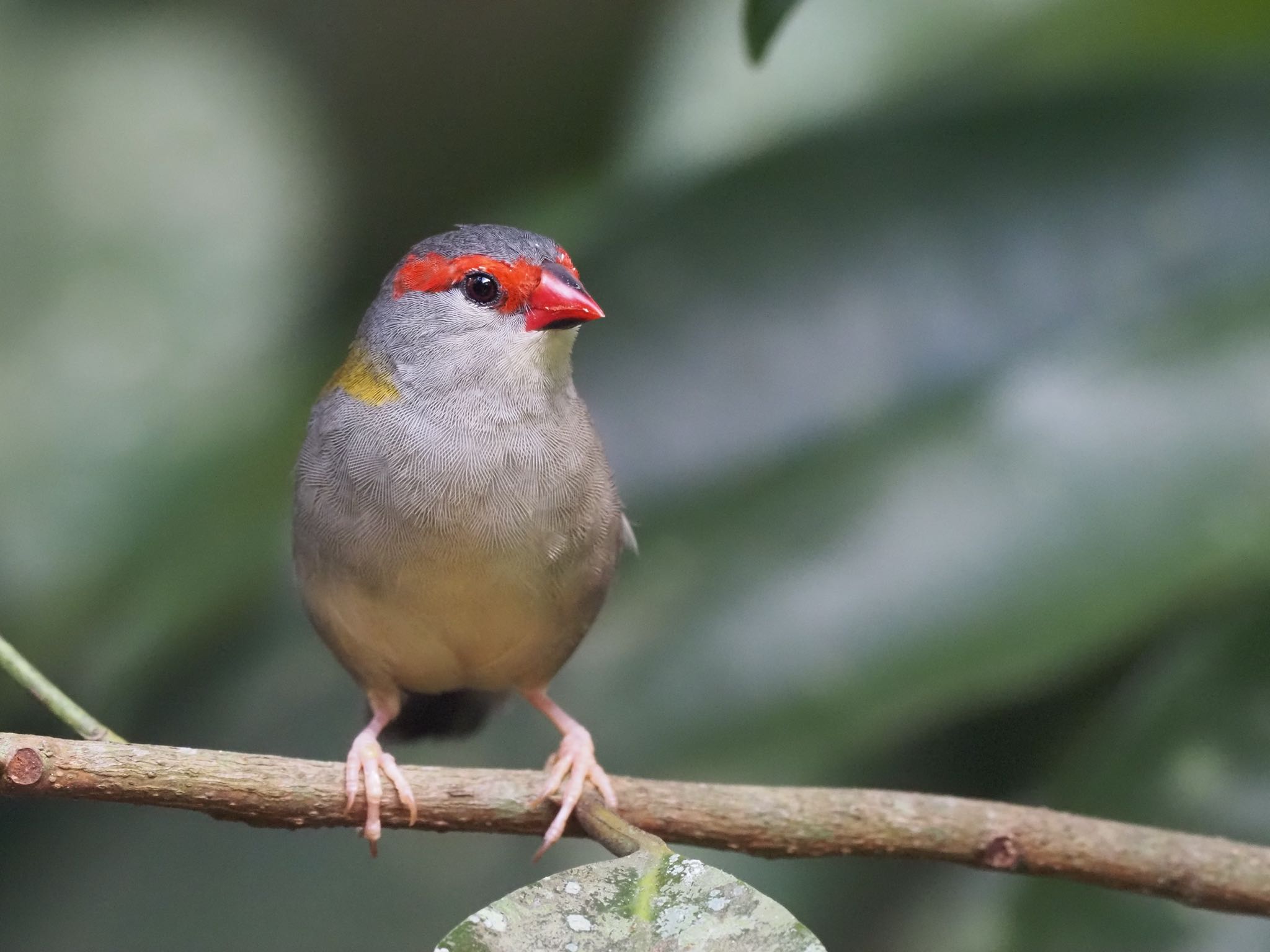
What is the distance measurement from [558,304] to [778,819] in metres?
0.96

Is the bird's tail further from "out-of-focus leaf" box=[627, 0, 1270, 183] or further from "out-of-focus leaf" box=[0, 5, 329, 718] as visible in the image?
"out-of-focus leaf" box=[627, 0, 1270, 183]

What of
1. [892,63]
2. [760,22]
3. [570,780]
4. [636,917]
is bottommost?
[636,917]

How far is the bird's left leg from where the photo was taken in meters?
2.26

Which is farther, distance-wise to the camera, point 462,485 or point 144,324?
point 144,324

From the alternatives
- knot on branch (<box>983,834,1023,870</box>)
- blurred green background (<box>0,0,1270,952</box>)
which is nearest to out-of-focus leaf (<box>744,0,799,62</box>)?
blurred green background (<box>0,0,1270,952</box>)

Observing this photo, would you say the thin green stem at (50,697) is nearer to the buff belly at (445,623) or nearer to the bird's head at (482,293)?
the buff belly at (445,623)

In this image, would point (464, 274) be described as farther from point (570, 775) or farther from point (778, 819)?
point (778, 819)

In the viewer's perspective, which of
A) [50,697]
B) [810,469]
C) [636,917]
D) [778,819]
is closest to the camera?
[636,917]

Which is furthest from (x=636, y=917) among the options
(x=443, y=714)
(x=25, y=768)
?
(x=443, y=714)

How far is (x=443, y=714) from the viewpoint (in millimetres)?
3279

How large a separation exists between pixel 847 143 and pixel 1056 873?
1.61 m

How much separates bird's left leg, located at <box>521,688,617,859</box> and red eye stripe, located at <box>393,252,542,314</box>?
2.58 ft

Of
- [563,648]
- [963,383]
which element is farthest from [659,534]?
[963,383]

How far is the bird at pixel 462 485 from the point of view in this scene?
258cm
